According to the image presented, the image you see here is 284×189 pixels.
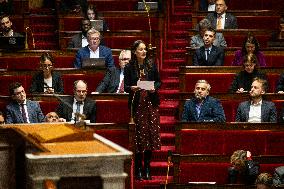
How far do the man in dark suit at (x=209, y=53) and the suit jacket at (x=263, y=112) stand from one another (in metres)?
0.77

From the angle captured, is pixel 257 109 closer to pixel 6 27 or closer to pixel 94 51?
pixel 94 51

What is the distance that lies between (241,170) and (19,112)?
4.70ft

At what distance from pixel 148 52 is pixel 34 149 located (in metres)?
2.77

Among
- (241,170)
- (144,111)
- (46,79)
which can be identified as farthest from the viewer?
(46,79)

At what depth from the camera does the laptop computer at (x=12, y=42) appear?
6004mm

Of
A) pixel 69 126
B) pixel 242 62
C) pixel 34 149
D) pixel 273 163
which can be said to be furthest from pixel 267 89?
pixel 34 149

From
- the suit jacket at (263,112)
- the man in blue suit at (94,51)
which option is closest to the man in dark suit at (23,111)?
the man in blue suit at (94,51)

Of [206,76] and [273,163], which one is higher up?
[206,76]

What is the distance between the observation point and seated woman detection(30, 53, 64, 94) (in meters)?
5.28

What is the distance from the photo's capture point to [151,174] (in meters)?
5.12

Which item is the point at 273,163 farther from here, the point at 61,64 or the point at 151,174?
the point at 61,64

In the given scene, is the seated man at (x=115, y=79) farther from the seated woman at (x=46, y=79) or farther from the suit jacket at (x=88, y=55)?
the suit jacket at (x=88, y=55)

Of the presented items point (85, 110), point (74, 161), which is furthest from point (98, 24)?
point (74, 161)

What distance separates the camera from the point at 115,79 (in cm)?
525
